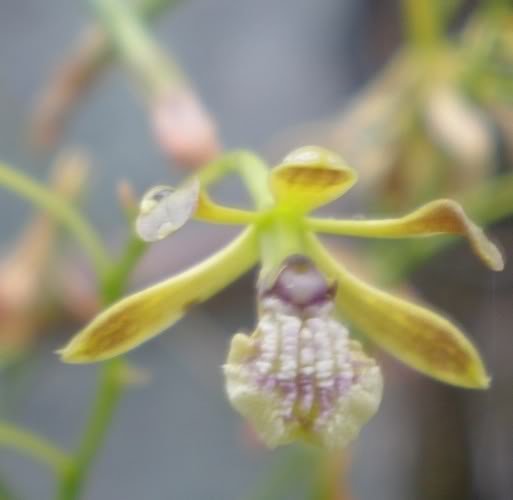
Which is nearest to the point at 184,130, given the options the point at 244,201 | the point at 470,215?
the point at 470,215

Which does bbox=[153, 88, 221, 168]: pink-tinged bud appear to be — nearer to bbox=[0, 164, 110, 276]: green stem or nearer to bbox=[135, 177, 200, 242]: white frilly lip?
bbox=[0, 164, 110, 276]: green stem

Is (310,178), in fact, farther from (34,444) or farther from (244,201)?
(244,201)

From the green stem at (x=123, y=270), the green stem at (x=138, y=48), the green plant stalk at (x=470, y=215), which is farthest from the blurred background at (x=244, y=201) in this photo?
the green stem at (x=123, y=270)

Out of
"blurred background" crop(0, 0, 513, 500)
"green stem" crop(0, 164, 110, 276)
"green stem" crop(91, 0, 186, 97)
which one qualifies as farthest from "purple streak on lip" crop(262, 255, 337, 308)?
"blurred background" crop(0, 0, 513, 500)

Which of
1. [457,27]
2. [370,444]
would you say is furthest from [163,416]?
[457,27]

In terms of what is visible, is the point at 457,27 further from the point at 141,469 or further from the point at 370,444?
the point at 141,469

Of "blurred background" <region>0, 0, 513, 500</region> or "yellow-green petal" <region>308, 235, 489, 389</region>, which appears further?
"blurred background" <region>0, 0, 513, 500</region>

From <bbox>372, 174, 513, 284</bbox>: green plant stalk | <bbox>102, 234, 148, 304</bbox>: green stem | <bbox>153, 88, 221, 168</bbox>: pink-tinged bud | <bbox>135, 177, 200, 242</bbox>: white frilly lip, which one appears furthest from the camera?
<bbox>372, 174, 513, 284</bbox>: green plant stalk

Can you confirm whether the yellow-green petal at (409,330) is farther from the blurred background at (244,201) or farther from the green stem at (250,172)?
the blurred background at (244,201)
